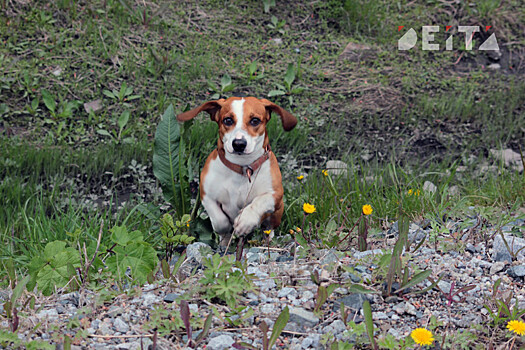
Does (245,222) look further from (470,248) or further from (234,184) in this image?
(470,248)

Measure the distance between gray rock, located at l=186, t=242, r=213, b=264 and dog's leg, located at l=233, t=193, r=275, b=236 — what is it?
201 mm

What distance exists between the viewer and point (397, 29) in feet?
22.7

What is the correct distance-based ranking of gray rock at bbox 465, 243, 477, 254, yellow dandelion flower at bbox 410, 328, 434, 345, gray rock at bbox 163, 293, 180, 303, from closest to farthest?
yellow dandelion flower at bbox 410, 328, 434, 345
gray rock at bbox 163, 293, 180, 303
gray rock at bbox 465, 243, 477, 254

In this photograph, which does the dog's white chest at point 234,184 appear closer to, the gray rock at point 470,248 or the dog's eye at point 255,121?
the dog's eye at point 255,121

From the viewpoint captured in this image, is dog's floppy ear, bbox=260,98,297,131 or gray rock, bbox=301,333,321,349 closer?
gray rock, bbox=301,333,321,349

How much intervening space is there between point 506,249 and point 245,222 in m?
1.35

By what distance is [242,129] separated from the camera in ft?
10.2

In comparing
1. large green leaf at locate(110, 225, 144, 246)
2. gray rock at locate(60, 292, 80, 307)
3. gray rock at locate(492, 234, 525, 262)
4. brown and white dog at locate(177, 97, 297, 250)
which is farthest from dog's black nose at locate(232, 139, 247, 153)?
gray rock at locate(492, 234, 525, 262)

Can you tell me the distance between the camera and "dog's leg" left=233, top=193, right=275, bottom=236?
3178 mm

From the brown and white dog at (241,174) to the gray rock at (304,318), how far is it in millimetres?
827

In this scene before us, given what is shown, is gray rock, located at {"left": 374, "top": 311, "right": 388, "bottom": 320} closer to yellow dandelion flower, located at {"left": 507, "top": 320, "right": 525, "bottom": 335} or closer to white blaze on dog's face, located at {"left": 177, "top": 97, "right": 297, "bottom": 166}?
yellow dandelion flower, located at {"left": 507, "top": 320, "right": 525, "bottom": 335}

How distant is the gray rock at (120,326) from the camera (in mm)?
2371

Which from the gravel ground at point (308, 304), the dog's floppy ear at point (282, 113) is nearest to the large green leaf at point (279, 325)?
the gravel ground at point (308, 304)

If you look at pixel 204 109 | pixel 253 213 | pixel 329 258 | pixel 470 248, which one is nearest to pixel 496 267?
pixel 470 248
